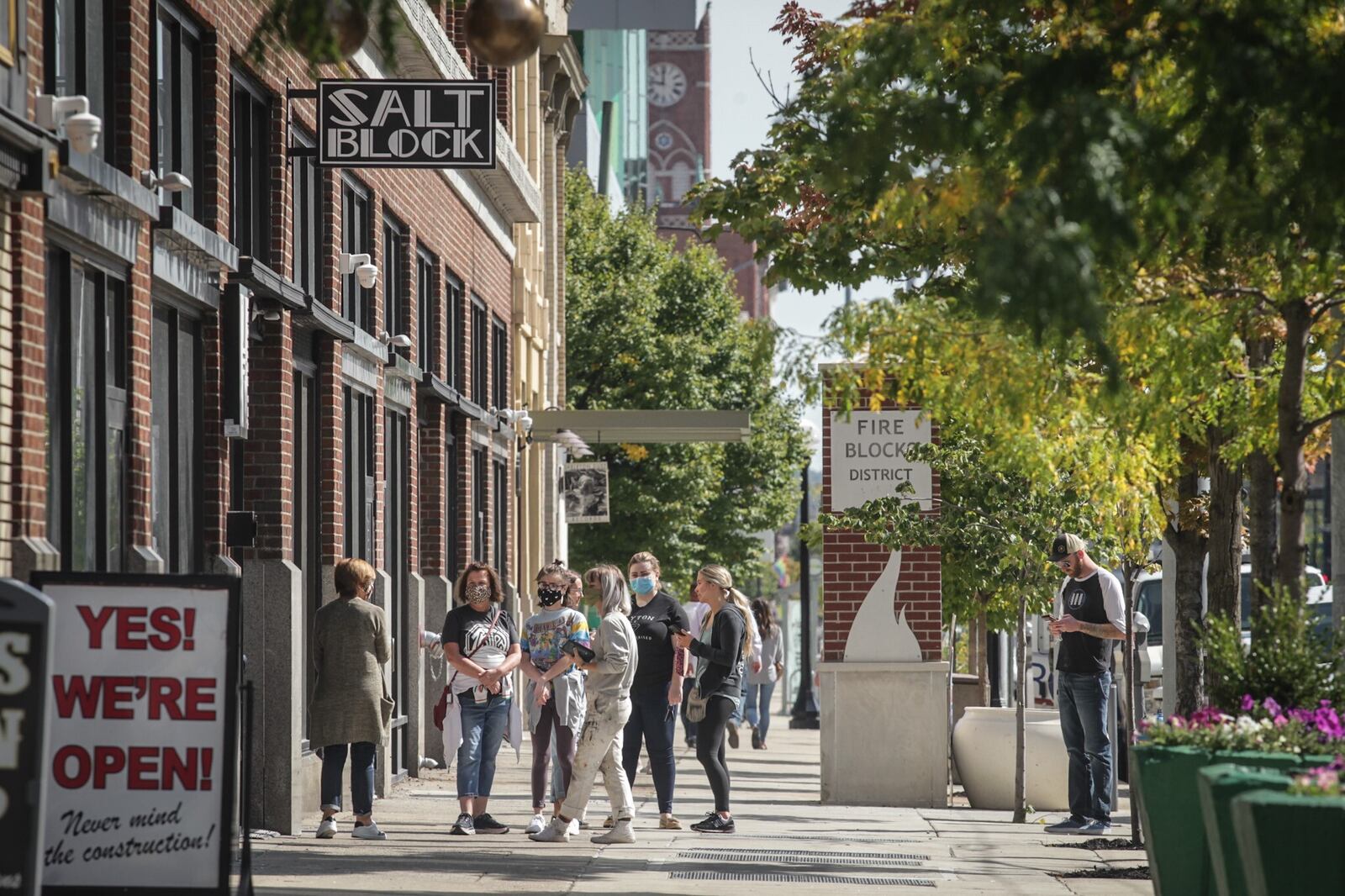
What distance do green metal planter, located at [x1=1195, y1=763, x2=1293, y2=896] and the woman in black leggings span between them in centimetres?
679

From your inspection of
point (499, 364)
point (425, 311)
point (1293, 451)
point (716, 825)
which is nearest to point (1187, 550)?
point (716, 825)

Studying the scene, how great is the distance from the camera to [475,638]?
13.4 m

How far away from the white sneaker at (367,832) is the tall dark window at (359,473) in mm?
3996

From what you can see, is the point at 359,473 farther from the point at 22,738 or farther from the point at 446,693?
the point at 22,738

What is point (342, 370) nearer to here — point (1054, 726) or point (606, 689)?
point (606, 689)

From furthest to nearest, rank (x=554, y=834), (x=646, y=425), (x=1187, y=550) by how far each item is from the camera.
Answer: (x=646, y=425)
(x=1187, y=550)
(x=554, y=834)

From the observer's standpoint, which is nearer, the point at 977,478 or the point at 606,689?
the point at 606,689

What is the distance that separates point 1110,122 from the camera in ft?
18.7

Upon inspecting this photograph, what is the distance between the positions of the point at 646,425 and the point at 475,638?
13.0 m

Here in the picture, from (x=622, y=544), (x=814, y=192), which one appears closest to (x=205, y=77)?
(x=814, y=192)

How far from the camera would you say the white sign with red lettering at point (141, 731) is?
25.2 ft

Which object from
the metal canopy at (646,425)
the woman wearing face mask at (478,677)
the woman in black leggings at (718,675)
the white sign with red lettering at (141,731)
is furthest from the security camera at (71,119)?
the metal canopy at (646,425)

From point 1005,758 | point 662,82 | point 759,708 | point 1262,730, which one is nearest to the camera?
point 1262,730

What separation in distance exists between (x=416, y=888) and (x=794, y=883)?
2.03m
